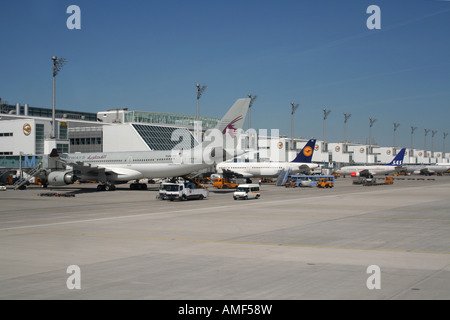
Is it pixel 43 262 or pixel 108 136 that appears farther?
pixel 108 136

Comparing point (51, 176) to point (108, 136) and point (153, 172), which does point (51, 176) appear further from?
point (108, 136)

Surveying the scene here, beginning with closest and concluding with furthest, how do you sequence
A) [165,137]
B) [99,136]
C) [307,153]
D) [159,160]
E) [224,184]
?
[159,160]
[224,184]
[307,153]
[99,136]
[165,137]

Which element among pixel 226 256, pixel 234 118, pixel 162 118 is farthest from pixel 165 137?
pixel 226 256

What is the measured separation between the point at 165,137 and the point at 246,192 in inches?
2627

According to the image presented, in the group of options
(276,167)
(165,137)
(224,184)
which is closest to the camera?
(224,184)

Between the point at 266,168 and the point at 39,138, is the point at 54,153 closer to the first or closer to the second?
A: the point at 39,138

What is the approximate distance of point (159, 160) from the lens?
178 feet

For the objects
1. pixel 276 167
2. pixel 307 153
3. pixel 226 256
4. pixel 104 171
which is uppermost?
pixel 307 153

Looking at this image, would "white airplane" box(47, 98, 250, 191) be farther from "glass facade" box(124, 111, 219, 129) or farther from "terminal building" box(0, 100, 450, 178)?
"glass facade" box(124, 111, 219, 129)

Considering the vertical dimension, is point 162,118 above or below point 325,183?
above

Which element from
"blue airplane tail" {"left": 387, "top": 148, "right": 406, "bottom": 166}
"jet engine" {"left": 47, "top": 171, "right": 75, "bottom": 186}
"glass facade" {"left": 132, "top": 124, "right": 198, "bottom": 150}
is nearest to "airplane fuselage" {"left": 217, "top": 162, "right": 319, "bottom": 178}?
"glass facade" {"left": 132, "top": 124, "right": 198, "bottom": 150}

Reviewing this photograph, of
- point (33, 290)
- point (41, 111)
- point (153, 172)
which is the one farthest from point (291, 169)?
point (41, 111)

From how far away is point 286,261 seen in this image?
14.8 meters

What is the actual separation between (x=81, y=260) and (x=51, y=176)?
42930mm
